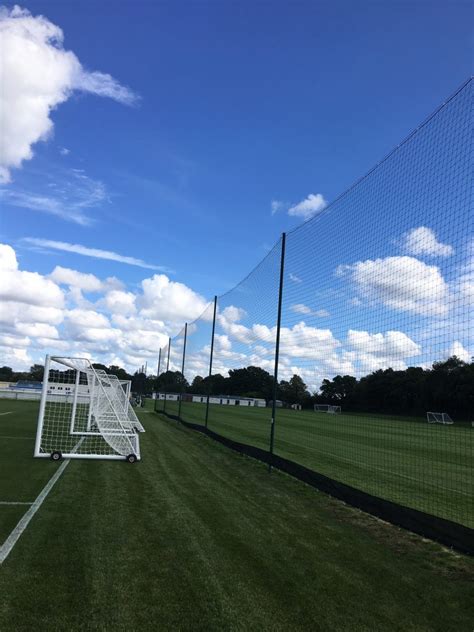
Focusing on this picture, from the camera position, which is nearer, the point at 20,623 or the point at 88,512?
the point at 20,623

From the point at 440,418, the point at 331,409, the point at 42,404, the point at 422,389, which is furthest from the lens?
the point at 331,409

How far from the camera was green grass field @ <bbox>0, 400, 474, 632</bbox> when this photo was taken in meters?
3.52

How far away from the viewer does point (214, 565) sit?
4.52 meters

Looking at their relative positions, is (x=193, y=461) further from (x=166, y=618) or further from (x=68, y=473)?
(x=166, y=618)

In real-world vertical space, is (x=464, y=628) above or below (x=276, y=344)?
below

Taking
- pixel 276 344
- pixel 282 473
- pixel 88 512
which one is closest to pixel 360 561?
pixel 88 512

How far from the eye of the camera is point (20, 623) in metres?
3.23

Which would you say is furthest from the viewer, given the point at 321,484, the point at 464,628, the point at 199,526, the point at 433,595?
the point at 321,484

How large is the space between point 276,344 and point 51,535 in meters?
6.52

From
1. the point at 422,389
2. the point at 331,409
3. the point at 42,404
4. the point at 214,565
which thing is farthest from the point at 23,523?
the point at 331,409

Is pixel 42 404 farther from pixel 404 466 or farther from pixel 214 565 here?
pixel 404 466

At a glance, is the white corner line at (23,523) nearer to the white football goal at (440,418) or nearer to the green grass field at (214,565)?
the green grass field at (214,565)

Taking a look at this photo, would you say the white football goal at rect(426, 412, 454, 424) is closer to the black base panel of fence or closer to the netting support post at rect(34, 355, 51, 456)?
the black base panel of fence

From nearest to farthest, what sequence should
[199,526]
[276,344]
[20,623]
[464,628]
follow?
[20,623], [464,628], [199,526], [276,344]
